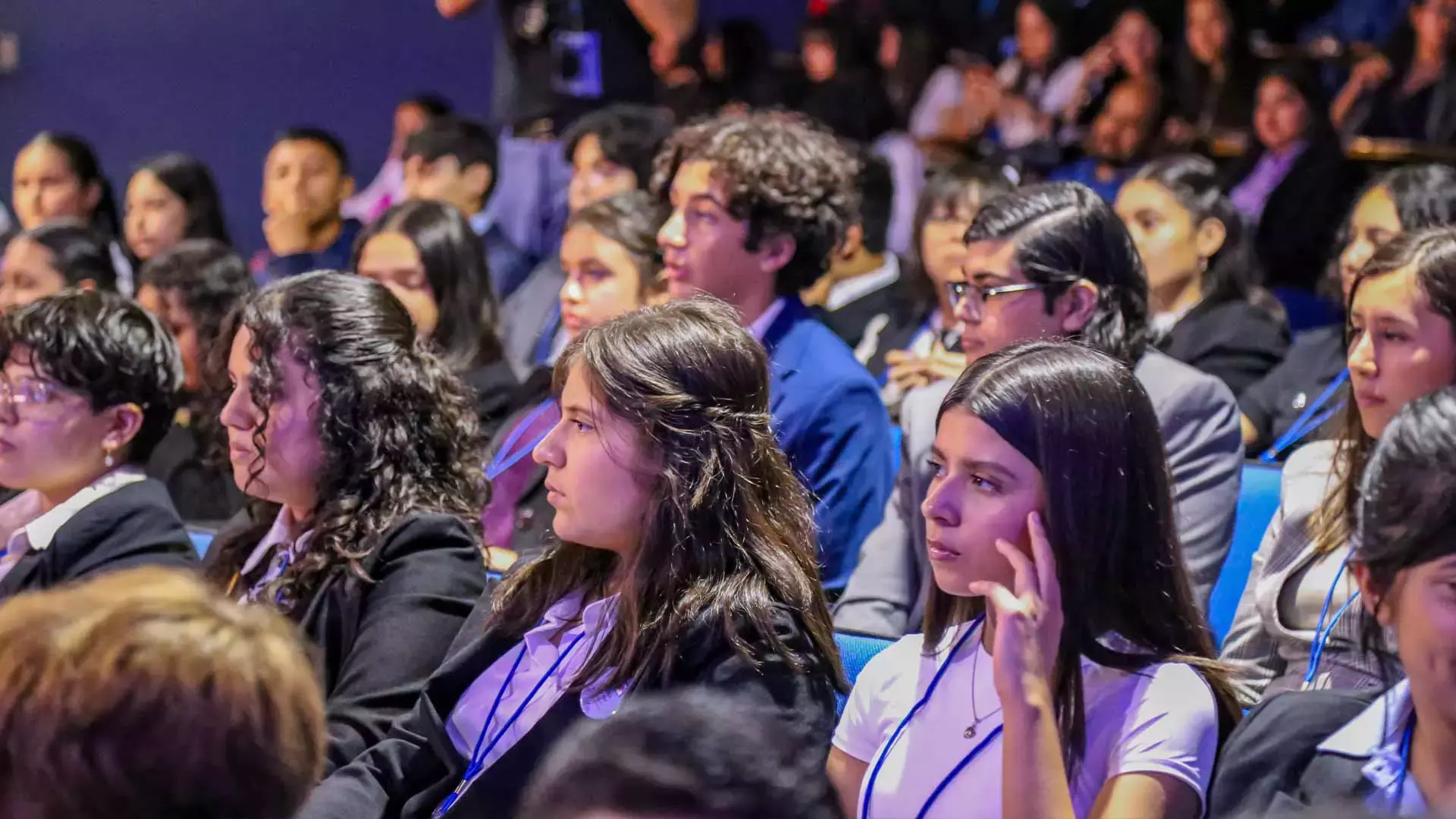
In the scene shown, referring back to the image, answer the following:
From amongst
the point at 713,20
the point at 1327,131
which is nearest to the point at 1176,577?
the point at 1327,131

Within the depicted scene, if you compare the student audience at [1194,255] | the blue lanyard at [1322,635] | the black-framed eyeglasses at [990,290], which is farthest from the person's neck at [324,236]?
the blue lanyard at [1322,635]

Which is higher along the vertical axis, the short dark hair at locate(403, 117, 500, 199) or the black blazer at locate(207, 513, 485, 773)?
the short dark hair at locate(403, 117, 500, 199)

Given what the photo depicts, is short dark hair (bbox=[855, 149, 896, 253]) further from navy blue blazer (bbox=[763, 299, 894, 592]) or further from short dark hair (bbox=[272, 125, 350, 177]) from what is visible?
navy blue blazer (bbox=[763, 299, 894, 592])

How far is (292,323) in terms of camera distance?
217cm

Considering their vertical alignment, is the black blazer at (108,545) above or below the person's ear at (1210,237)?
below

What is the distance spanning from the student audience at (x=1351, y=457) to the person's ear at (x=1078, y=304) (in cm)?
40

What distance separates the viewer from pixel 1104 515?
1.58 m

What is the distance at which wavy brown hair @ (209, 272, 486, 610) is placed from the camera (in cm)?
212

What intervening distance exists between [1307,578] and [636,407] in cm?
88

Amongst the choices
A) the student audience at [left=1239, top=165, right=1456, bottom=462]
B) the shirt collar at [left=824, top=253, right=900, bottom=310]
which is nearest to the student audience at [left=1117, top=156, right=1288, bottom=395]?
the student audience at [left=1239, top=165, right=1456, bottom=462]

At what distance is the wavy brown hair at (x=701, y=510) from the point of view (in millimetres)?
1706

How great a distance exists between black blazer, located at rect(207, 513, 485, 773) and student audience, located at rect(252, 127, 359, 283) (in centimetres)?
313

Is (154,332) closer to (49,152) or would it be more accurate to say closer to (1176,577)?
(1176,577)

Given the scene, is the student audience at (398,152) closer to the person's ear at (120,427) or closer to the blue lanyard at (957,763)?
the person's ear at (120,427)
